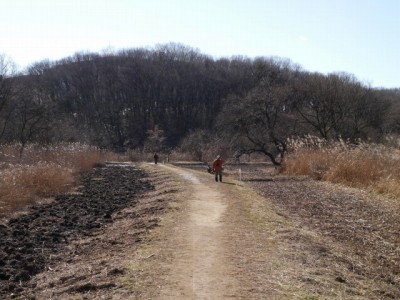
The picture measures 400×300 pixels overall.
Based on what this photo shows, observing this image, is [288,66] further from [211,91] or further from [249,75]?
[211,91]

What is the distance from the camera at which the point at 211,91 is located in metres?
103

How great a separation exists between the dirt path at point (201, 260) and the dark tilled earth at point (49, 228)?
8.05 ft

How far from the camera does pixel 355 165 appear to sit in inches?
696

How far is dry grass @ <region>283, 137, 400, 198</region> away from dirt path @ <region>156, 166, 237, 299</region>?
6133 millimetres

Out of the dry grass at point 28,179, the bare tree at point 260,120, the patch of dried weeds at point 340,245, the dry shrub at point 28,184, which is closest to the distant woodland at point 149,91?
the bare tree at point 260,120

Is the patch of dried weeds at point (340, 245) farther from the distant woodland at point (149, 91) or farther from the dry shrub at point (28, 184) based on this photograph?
the distant woodland at point (149, 91)

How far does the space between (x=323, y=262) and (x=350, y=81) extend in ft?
132

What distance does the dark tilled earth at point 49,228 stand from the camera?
26.6 ft

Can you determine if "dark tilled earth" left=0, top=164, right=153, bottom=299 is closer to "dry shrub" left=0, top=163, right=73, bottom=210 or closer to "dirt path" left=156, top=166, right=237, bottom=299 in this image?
"dry shrub" left=0, top=163, right=73, bottom=210

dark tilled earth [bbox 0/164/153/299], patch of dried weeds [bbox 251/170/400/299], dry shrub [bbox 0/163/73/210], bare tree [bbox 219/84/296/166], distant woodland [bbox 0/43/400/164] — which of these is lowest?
dark tilled earth [bbox 0/164/153/299]

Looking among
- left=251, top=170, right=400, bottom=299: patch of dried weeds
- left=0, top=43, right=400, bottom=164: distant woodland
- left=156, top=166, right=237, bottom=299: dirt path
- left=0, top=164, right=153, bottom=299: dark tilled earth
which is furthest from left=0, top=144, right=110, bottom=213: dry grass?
left=0, top=43, right=400, bottom=164: distant woodland

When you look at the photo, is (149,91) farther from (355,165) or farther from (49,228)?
(49,228)

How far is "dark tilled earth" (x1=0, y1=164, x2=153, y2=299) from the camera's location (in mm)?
8120

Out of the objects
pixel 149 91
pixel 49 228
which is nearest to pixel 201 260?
pixel 49 228
